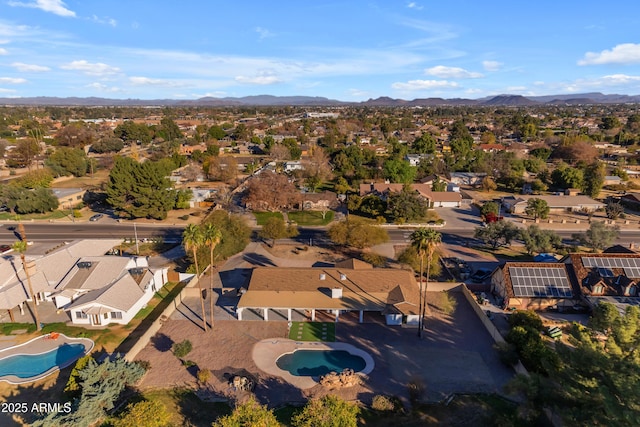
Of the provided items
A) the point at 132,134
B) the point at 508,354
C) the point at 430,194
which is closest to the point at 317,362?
the point at 508,354

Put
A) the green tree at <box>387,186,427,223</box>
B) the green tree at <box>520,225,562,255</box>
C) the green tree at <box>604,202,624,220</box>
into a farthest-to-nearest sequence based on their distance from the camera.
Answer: the green tree at <box>604,202,624,220</box>
the green tree at <box>387,186,427,223</box>
the green tree at <box>520,225,562,255</box>

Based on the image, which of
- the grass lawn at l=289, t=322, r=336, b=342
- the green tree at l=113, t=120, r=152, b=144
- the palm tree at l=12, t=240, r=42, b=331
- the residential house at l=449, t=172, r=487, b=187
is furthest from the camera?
the green tree at l=113, t=120, r=152, b=144

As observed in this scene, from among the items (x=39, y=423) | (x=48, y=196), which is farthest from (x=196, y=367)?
(x=48, y=196)

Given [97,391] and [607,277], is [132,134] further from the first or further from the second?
[607,277]

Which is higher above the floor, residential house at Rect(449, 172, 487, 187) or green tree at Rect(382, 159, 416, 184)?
green tree at Rect(382, 159, 416, 184)

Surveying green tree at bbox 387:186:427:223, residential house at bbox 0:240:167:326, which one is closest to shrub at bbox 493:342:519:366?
residential house at bbox 0:240:167:326

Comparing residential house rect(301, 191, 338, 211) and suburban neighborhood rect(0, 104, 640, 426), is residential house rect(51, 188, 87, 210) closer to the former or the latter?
suburban neighborhood rect(0, 104, 640, 426)
